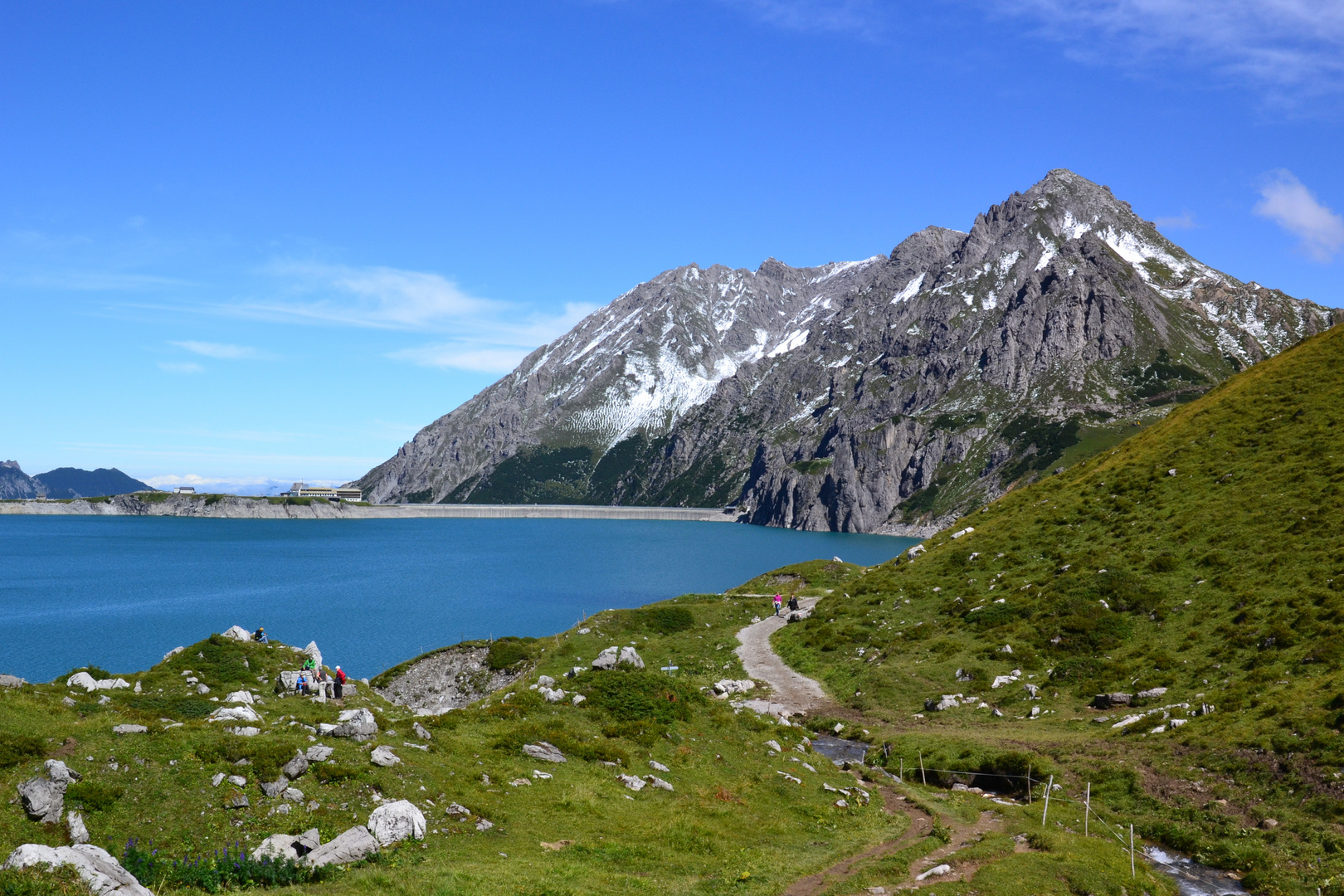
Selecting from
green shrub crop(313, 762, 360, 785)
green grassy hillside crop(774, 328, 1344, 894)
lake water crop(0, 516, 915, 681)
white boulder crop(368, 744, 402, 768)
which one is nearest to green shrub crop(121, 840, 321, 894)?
green shrub crop(313, 762, 360, 785)

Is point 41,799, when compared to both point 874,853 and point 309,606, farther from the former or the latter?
point 309,606

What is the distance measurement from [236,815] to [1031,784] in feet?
96.4

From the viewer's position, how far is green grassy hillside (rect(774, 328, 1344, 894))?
102 feet

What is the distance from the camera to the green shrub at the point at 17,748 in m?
22.1

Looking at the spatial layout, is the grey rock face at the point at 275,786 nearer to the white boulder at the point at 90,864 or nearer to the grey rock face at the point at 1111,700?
the white boulder at the point at 90,864

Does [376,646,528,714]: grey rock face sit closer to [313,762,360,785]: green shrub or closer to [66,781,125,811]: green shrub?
[313,762,360,785]: green shrub

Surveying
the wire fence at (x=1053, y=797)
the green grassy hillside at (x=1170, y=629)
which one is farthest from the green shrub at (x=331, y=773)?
the green grassy hillside at (x=1170, y=629)

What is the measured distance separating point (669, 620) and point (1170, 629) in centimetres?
4078

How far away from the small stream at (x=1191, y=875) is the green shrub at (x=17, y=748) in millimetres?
32735

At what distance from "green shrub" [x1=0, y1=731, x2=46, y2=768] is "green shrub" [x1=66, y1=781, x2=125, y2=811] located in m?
1.77

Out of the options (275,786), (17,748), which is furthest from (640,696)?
(17,748)

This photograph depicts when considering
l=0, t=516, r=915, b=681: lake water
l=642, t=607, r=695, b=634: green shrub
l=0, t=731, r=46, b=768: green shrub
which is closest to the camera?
l=0, t=731, r=46, b=768: green shrub

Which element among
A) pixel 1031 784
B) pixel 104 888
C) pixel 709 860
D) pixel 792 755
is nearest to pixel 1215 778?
pixel 1031 784

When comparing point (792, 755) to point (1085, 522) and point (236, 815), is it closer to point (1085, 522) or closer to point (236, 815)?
point (236, 815)
